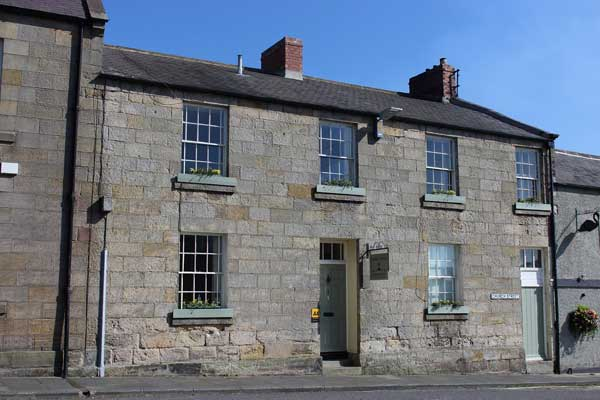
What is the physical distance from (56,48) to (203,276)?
535 centimetres

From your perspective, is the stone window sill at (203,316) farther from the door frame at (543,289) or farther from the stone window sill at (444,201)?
the door frame at (543,289)

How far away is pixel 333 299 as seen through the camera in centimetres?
1678

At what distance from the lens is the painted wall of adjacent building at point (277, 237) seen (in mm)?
14078

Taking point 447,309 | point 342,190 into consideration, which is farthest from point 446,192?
point 342,190

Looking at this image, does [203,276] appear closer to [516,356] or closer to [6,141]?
[6,141]

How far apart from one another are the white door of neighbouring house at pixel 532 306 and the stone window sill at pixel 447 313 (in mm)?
2068

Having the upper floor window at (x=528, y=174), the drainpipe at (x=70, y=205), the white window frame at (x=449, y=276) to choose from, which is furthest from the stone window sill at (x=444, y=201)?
the drainpipe at (x=70, y=205)

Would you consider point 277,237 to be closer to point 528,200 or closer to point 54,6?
point 54,6

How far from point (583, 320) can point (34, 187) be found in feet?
45.7

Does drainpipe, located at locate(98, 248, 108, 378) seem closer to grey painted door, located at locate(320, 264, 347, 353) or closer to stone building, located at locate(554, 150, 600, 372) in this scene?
grey painted door, located at locate(320, 264, 347, 353)

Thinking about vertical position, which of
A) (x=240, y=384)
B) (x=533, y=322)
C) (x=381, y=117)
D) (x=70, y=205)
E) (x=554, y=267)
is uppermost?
(x=381, y=117)

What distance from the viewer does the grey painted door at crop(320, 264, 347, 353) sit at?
16.6 meters

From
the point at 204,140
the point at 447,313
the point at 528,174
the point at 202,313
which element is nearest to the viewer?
the point at 202,313

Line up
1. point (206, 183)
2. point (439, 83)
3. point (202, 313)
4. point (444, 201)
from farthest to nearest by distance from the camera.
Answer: point (439, 83)
point (444, 201)
point (206, 183)
point (202, 313)
